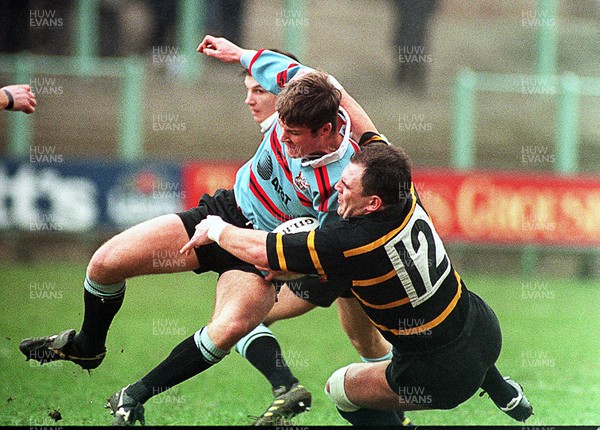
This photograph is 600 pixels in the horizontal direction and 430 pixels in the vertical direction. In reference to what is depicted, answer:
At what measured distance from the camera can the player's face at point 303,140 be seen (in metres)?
3.76

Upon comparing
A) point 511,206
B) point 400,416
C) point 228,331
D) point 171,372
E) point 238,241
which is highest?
point 238,241

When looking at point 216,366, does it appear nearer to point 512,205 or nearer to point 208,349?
point 208,349

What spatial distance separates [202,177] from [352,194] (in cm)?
553

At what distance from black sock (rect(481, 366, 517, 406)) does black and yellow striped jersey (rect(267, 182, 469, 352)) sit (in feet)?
1.35

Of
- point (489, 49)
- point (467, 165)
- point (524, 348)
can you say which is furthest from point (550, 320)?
point (489, 49)

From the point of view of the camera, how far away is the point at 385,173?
11.7ft

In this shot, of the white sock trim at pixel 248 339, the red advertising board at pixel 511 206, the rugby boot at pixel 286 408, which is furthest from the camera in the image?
the red advertising board at pixel 511 206

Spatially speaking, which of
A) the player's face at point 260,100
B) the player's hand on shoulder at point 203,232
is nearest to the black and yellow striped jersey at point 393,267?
the player's hand on shoulder at point 203,232

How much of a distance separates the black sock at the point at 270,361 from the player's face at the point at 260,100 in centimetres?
99

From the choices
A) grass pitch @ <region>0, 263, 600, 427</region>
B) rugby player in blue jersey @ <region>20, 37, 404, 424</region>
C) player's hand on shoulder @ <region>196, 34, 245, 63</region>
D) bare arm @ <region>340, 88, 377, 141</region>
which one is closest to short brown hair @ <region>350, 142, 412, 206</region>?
rugby player in blue jersey @ <region>20, 37, 404, 424</region>

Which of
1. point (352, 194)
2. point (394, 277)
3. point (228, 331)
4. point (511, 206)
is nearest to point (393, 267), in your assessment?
point (394, 277)

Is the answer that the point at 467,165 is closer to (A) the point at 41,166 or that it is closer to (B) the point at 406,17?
(B) the point at 406,17

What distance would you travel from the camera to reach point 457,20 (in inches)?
468

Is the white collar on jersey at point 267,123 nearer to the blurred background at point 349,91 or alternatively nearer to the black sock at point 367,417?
the black sock at point 367,417
